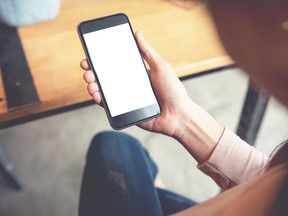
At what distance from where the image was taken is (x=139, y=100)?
24.5 inches

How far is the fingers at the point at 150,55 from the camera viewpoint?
62 cm

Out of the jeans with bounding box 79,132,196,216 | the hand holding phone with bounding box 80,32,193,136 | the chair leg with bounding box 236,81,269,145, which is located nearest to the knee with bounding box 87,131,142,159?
the jeans with bounding box 79,132,196,216

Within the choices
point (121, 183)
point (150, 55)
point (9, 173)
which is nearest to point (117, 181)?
point (121, 183)

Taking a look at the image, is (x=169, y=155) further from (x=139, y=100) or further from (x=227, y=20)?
(x=227, y=20)

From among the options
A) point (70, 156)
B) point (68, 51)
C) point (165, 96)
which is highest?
point (68, 51)

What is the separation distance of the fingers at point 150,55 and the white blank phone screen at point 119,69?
0.01 meters

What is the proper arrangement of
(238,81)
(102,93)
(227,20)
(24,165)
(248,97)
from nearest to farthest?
(227,20)
(102,93)
(248,97)
(24,165)
(238,81)

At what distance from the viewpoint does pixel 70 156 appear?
1.26 meters

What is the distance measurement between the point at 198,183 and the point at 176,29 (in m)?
0.62

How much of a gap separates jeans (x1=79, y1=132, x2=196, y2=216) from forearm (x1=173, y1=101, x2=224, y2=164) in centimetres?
12

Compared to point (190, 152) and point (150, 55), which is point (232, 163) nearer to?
point (190, 152)

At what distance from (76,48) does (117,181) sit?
0.86 feet

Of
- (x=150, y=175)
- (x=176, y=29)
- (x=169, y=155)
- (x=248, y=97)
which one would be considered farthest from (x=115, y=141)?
(x=169, y=155)

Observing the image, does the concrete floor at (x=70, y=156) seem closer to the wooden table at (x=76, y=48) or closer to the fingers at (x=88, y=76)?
the wooden table at (x=76, y=48)
